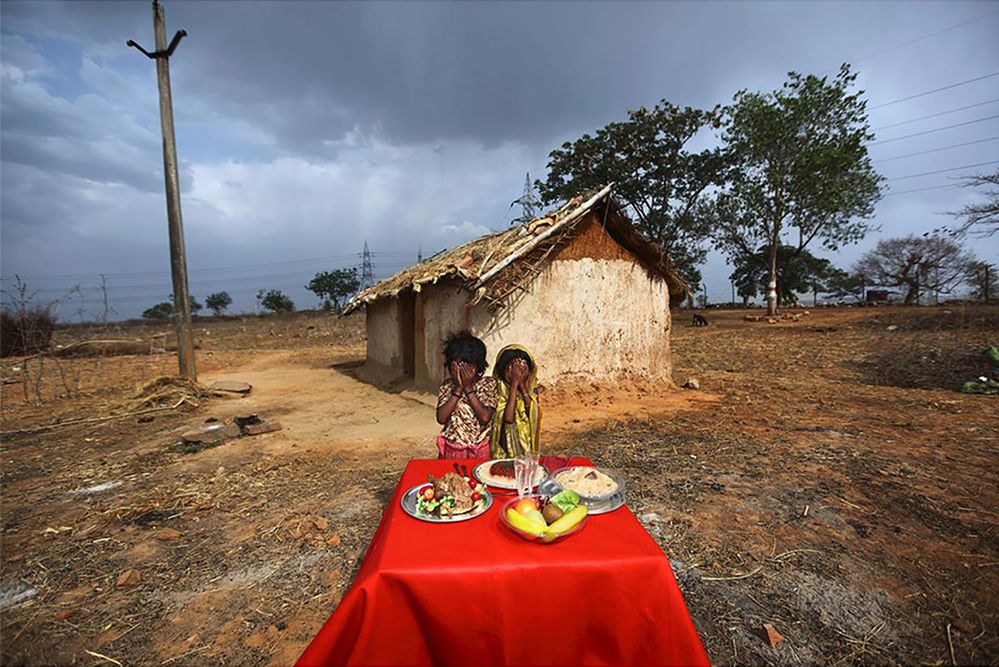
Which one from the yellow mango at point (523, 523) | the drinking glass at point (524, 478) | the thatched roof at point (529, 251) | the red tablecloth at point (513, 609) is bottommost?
the red tablecloth at point (513, 609)

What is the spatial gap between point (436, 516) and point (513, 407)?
148cm

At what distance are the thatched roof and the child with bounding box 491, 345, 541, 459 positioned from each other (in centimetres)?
350

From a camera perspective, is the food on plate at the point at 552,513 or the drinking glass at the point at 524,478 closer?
the food on plate at the point at 552,513

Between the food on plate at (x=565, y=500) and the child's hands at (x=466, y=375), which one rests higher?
the child's hands at (x=466, y=375)

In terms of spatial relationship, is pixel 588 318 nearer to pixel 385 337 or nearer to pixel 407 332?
pixel 407 332

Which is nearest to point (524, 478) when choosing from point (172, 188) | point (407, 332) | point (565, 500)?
point (565, 500)

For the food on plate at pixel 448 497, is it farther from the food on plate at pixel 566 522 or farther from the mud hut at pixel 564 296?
the mud hut at pixel 564 296

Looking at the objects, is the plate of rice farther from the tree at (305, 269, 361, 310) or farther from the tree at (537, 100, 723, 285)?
the tree at (305, 269, 361, 310)

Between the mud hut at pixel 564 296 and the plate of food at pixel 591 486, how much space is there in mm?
4788

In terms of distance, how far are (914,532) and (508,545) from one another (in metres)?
3.72

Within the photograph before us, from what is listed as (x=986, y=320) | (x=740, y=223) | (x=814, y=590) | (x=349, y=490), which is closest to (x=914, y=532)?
(x=814, y=590)

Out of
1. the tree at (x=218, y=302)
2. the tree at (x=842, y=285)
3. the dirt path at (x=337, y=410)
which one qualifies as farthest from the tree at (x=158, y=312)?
the tree at (x=842, y=285)

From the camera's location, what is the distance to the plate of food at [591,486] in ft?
7.04

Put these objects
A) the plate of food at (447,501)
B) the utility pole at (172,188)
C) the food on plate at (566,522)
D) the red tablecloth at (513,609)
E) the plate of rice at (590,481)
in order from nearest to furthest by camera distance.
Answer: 1. the red tablecloth at (513,609)
2. the food on plate at (566,522)
3. the plate of food at (447,501)
4. the plate of rice at (590,481)
5. the utility pole at (172,188)
